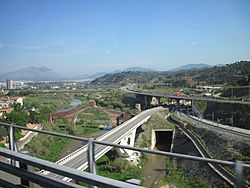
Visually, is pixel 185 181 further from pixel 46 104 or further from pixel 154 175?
pixel 46 104

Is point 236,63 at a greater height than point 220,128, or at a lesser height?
greater

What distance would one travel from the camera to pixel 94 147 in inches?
115

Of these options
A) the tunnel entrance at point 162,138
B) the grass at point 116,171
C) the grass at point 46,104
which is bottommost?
the tunnel entrance at point 162,138

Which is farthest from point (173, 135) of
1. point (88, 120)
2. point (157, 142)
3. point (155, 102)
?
point (155, 102)

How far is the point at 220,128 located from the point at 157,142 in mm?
9718

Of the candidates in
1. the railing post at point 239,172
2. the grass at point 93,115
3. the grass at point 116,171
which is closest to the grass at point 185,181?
the grass at point 116,171

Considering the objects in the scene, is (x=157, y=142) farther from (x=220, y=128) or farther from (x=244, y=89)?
(x=244, y=89)

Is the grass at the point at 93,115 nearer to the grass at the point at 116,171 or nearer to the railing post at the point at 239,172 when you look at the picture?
the grass at the point at 116,171

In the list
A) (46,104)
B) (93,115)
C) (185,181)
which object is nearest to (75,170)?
(185,181)

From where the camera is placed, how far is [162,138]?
37750mm

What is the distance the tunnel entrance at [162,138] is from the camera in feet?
117

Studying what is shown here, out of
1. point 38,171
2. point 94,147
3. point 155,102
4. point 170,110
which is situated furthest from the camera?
point 155,102

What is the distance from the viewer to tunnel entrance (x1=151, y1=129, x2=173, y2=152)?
117 feet

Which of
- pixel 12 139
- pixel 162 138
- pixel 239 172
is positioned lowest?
pixel 162 138
